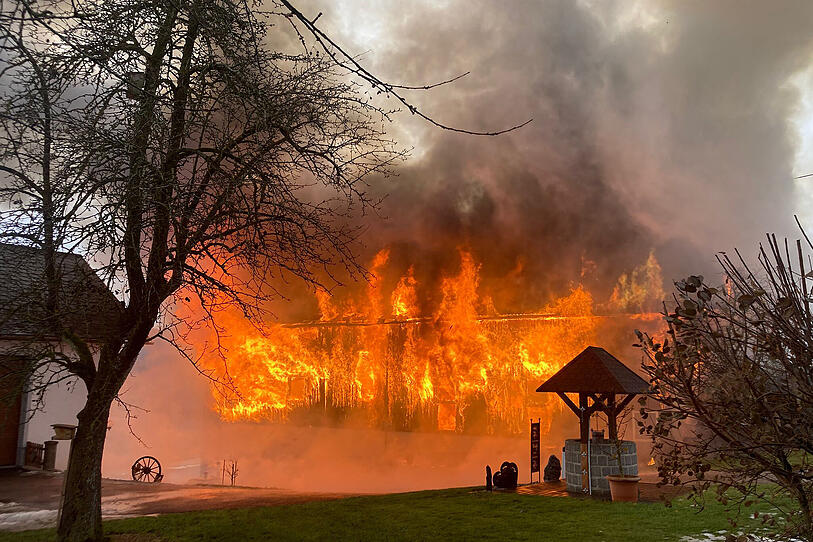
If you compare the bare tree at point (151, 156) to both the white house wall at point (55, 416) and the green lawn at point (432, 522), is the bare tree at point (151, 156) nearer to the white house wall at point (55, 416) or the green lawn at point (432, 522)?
the green lawn at point (432, 522)

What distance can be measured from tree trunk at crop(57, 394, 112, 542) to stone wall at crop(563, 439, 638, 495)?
1188 cm

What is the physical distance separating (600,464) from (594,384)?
7.03ft

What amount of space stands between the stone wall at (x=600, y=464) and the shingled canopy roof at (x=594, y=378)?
146cm

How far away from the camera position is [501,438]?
3756cm

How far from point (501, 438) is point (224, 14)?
3652cm

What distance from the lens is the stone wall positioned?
14.6 meters

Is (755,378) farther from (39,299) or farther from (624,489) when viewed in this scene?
(624,489)

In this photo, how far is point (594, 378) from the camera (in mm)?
15211

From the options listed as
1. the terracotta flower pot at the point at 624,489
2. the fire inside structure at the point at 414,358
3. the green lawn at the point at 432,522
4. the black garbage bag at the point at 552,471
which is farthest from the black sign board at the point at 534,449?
the fire inside structure at the point at 414,358

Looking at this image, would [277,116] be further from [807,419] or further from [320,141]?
[807,419]

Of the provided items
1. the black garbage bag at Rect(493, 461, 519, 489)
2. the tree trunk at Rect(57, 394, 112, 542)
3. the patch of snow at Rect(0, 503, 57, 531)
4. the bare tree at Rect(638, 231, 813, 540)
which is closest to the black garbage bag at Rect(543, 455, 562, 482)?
the black garbage bag at Rect(493, 461, 519, 489)

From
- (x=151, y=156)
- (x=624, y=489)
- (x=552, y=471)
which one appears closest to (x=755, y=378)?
(x=151, y=156)

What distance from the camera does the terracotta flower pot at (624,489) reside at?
43.8ft

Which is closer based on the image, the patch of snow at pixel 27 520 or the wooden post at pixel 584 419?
the patch of snow at pixel 27 520
